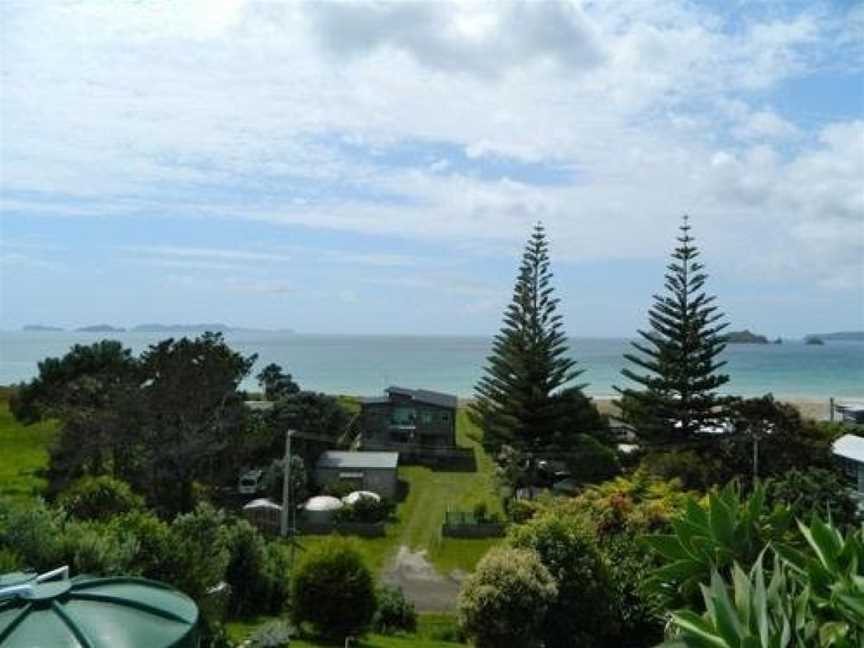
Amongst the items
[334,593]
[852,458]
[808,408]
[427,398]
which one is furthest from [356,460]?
[808,408]

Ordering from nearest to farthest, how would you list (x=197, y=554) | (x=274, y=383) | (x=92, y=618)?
(x=92, y=618)
(x=197, y=554)
(x=274, y=383)

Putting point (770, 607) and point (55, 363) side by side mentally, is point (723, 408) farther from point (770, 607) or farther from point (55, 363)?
point (770, 607)

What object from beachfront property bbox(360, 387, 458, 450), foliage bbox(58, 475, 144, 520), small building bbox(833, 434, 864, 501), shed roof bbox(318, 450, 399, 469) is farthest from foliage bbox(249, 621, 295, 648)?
beachfront property bbox(360, 387, 458, 450)

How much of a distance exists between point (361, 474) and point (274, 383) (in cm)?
1045

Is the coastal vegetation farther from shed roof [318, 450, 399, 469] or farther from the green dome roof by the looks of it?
the green dome roof

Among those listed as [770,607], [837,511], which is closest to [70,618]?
[770,607]

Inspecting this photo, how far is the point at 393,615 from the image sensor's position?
1653 centimetres

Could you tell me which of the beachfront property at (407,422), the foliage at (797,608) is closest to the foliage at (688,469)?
the beachfront property at (407,422)

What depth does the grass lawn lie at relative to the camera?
23234 mm

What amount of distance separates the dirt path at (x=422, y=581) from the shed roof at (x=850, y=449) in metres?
9.86

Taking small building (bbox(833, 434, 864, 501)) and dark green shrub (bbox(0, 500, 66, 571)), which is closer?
dark green shrub (bbox(0, 500, 66, 571))

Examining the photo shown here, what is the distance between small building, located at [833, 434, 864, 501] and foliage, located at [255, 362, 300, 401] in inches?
836

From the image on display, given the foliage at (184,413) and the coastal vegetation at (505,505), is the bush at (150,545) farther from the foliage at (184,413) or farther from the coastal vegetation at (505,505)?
the foliage at (184,413)

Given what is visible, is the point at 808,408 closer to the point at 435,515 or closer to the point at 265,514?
the point at 435,515
